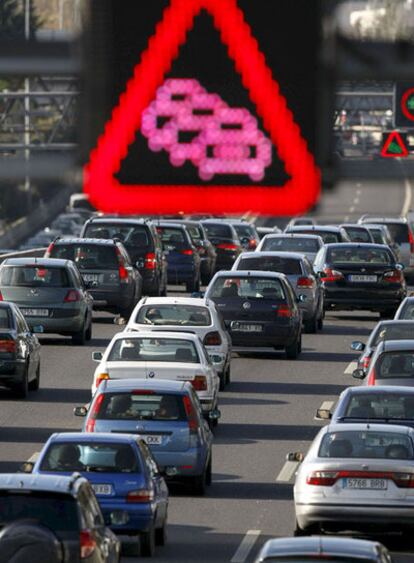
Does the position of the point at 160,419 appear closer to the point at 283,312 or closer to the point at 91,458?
the point at 91,458

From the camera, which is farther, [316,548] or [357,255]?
[357,255]

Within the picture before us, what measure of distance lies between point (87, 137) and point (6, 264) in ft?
106

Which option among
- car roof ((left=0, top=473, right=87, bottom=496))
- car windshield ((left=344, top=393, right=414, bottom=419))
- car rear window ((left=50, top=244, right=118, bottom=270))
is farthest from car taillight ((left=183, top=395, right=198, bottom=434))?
car rear window ((left=50, top=244, right=118, bottom=270))

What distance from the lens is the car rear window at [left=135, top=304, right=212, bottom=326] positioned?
33.4 metres

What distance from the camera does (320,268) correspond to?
44.8 meters

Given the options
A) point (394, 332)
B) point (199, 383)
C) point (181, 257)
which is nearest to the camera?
point (199, 383)

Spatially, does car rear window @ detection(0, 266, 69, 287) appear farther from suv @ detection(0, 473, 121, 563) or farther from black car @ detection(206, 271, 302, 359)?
suv @ detection(0, 473, 121, 563)

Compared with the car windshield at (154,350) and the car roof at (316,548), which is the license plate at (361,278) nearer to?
the car windshield at (154,350)

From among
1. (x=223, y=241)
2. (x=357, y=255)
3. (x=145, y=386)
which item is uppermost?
(x=145, y=386)

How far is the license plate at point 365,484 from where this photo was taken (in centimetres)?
2025

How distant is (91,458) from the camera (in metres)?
19.7

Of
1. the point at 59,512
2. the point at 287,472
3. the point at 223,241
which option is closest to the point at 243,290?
the point at 287,472

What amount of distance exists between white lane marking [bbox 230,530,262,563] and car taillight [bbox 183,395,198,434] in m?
1.80

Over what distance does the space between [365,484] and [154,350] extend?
8.65 metres
